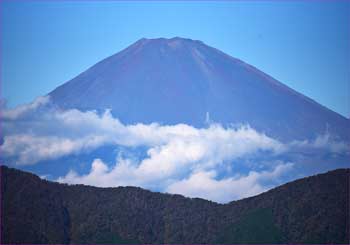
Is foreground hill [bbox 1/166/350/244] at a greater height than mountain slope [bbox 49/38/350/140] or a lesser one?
lesser

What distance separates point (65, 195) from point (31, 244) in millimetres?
11090

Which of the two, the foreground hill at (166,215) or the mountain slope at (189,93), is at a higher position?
the mountain slope at (189,93)

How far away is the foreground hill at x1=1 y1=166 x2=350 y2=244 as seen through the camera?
53.8m

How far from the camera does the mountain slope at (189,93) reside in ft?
404

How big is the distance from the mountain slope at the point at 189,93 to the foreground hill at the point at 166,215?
193ft

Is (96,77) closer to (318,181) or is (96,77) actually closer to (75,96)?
(75,96)

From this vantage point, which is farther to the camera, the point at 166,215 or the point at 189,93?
the point at 189,93

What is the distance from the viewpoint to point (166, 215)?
202 feet

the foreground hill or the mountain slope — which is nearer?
the foreground hill

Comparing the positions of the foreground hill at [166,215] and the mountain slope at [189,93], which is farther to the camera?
the mountain slope at [189,93]

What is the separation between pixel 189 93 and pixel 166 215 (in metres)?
68.4

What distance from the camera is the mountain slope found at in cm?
12319

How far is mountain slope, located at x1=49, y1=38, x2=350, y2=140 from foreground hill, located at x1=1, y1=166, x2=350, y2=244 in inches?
2318

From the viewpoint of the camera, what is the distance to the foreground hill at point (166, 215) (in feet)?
176
